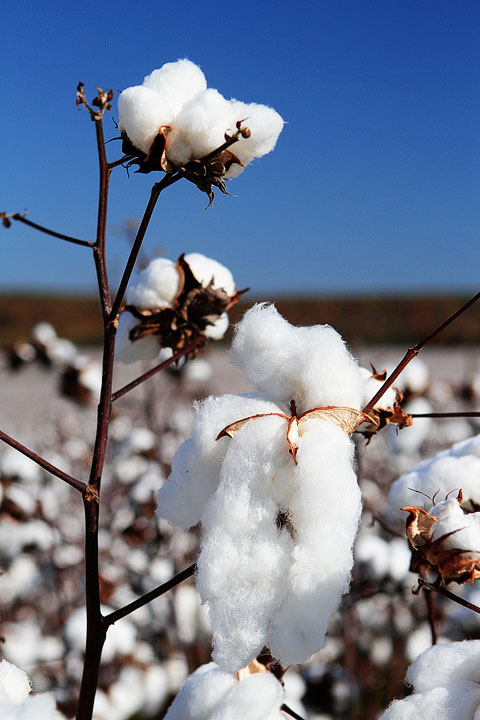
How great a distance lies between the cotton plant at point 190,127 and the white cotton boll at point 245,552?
355mm

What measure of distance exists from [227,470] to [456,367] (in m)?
11.5

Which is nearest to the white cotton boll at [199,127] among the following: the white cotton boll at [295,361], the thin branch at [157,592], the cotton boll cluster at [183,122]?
the cotton boll cluster at [183,122]

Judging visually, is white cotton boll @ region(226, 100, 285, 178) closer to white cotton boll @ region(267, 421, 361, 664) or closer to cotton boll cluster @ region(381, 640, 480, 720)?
white cotton boll @ region(267, 421, 361, 664)

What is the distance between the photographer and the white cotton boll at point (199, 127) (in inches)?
33.1

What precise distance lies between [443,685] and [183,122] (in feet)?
2.22

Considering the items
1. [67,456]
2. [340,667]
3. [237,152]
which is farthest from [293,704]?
[67,456]

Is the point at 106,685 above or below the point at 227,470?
above

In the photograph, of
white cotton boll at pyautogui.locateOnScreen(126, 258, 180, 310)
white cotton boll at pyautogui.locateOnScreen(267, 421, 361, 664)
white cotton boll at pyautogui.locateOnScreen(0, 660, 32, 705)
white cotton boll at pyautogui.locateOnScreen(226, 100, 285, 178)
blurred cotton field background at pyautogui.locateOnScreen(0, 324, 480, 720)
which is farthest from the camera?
blurred cotton field background at pyautogui.locateOnScreen(0, 324, 480, 720)

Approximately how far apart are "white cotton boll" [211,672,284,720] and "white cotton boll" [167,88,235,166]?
0.61 m

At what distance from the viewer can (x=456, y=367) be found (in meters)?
11.6

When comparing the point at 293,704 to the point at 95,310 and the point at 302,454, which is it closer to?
the point at 302,454

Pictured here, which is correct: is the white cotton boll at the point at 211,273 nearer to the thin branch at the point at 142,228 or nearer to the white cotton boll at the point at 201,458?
the thin branch at the point at 142,228

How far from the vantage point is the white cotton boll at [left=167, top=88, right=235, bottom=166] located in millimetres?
841

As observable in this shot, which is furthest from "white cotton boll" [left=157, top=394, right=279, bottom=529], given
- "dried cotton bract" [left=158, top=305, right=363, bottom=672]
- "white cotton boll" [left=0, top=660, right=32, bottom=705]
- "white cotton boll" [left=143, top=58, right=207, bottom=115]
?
"white cotton boll" [left=143, top=58, right=207, bottom=115]
